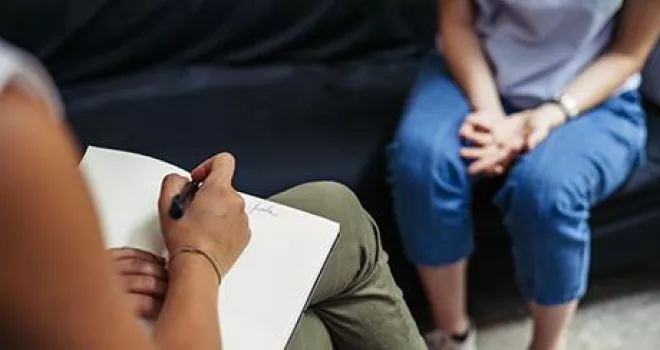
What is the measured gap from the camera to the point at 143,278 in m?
1.11

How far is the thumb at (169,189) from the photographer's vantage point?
117cm

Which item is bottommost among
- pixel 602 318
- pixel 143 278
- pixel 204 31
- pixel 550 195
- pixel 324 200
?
pixel 602 318

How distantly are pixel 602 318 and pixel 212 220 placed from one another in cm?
93

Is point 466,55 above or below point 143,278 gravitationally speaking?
below

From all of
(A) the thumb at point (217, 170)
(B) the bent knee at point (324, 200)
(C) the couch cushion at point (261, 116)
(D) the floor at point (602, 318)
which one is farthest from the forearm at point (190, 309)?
(D) the floor at point (602, 318)

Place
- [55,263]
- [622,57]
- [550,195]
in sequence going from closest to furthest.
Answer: [55,263], [550,195], [622,57]

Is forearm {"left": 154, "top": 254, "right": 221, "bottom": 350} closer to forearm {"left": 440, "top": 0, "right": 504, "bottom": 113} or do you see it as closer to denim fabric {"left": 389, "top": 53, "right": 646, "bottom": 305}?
denim fabric {"left": 389, "top": 53, "right": 646, "bottom": 305}

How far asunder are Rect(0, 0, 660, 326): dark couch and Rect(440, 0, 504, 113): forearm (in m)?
0.13

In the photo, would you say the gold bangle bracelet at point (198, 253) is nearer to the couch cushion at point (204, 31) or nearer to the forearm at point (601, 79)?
the forearm at point (601, 79)

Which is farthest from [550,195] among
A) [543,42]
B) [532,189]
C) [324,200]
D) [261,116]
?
[261,116]

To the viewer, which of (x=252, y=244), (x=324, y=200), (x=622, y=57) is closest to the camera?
(x=252, y=244)

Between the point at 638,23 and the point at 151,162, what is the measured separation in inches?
29.5

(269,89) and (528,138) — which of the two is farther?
(269,89)

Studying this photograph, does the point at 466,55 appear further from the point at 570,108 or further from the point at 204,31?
the point at 204,31
